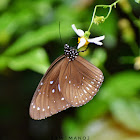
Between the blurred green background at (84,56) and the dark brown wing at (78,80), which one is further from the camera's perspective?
the blurred green background at (84,56)

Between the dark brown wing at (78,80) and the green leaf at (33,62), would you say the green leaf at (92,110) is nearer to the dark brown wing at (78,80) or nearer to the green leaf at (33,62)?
the green leaf at (33,62)

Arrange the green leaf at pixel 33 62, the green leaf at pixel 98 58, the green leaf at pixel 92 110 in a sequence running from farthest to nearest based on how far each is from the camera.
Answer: the green leaf at pixel 92 110
the green leaf at pixel 98 58
the green leaf at pixel 33 62

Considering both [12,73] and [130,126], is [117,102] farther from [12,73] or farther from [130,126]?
[12,73]

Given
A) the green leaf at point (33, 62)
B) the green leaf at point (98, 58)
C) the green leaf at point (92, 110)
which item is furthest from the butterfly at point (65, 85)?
the green leaf at point (92, 110)

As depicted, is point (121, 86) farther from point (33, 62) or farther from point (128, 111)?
point (33, 62)

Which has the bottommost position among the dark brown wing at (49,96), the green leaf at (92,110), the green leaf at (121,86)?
the green leaf at (92,110)
